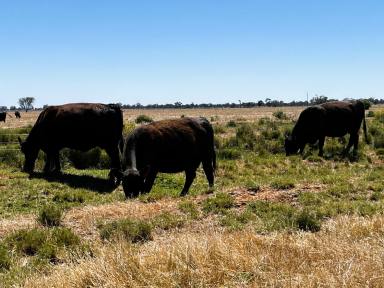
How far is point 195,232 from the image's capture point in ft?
27.2

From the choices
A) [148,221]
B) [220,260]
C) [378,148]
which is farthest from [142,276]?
[378,148]

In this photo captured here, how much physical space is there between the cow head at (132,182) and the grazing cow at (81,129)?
5.50 metres

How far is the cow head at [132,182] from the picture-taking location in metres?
11.6

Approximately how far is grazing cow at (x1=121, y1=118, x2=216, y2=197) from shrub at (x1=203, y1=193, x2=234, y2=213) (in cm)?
208

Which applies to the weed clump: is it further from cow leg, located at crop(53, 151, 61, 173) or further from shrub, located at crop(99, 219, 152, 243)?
cow leg, located at crop(53, 151, 61, 173)

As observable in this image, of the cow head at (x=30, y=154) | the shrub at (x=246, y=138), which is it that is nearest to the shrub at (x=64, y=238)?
the cow head at (x=30, y=154)

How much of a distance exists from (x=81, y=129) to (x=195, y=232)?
9.53 metres

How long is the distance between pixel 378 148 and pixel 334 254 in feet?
65.7

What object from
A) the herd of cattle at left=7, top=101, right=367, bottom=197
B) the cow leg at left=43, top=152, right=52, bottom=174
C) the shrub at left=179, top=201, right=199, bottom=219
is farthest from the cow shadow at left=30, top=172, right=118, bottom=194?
the shrub at left=179, top=201, right=199, bottom=219

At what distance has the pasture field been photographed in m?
5.14

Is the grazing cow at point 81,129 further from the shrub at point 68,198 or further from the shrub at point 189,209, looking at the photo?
the shrub at point 189,209

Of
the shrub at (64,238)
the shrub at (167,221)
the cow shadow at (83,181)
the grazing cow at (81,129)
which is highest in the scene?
the grazing cow at (81,129)

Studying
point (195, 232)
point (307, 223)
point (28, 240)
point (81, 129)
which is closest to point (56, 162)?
point (81, 129)

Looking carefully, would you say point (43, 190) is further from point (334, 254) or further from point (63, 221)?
point (334, 254)
